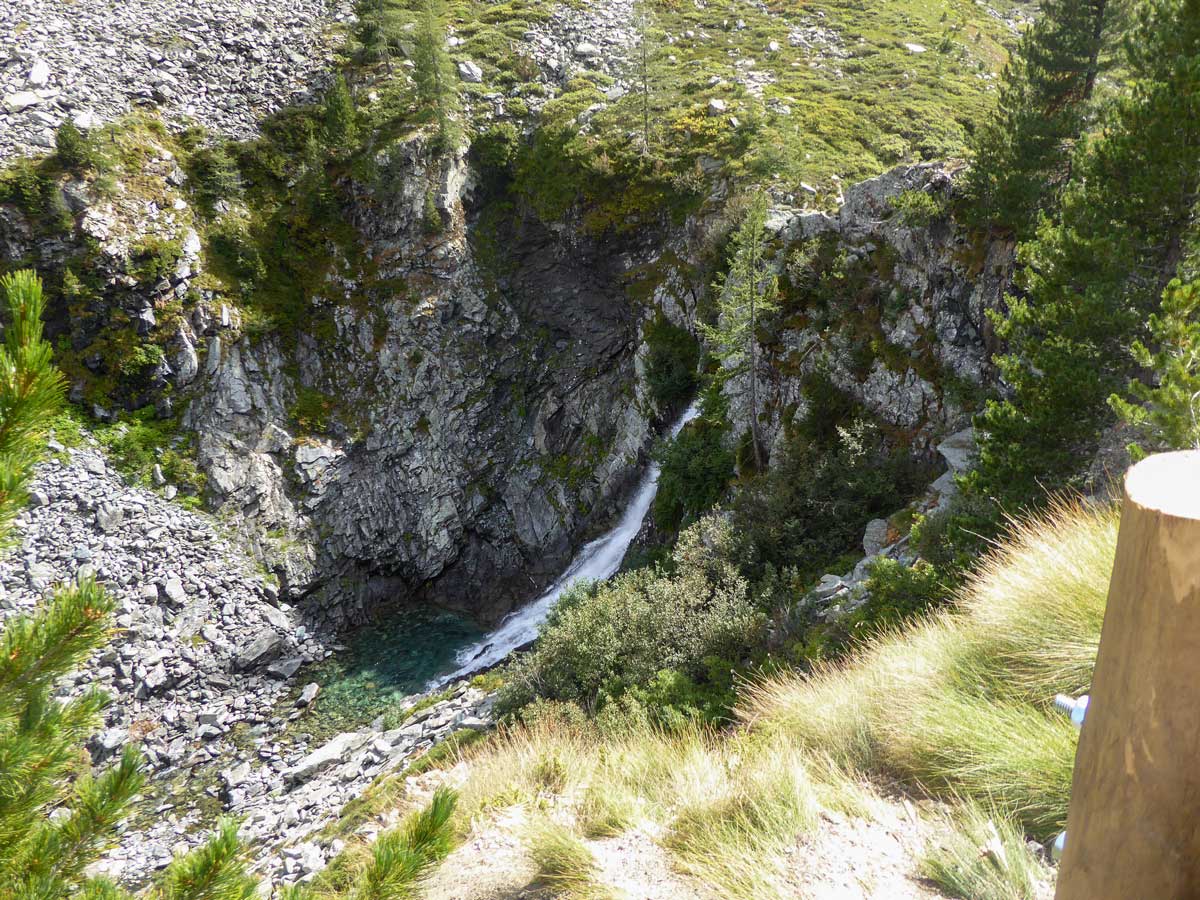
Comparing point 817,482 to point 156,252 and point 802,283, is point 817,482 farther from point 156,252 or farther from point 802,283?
point 156,252

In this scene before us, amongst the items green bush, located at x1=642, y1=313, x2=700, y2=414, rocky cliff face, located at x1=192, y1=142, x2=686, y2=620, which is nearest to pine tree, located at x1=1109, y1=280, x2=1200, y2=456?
green bush, located at x1=642, y1=313, x2=700, y2=414

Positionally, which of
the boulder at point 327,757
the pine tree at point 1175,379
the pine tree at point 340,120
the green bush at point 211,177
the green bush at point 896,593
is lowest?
the boulder at point 327,757

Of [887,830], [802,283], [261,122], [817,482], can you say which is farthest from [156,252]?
[887,830]

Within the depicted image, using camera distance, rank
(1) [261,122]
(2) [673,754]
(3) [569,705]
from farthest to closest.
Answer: (1) [261,122], (3) [569,705], (2) [673,754]

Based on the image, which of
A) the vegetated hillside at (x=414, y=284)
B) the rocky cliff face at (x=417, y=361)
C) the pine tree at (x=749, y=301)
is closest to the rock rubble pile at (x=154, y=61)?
the vegetated hillside at (x=414, y=284)

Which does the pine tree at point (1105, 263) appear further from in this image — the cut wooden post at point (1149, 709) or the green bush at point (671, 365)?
the green bush at point (671, 365)

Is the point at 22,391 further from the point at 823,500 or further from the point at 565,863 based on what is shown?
the point at 823,500

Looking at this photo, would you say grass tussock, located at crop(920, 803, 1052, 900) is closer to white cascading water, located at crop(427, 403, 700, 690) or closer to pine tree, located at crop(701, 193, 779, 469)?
pine tree, located at crop(701, 193, 779, 469)
